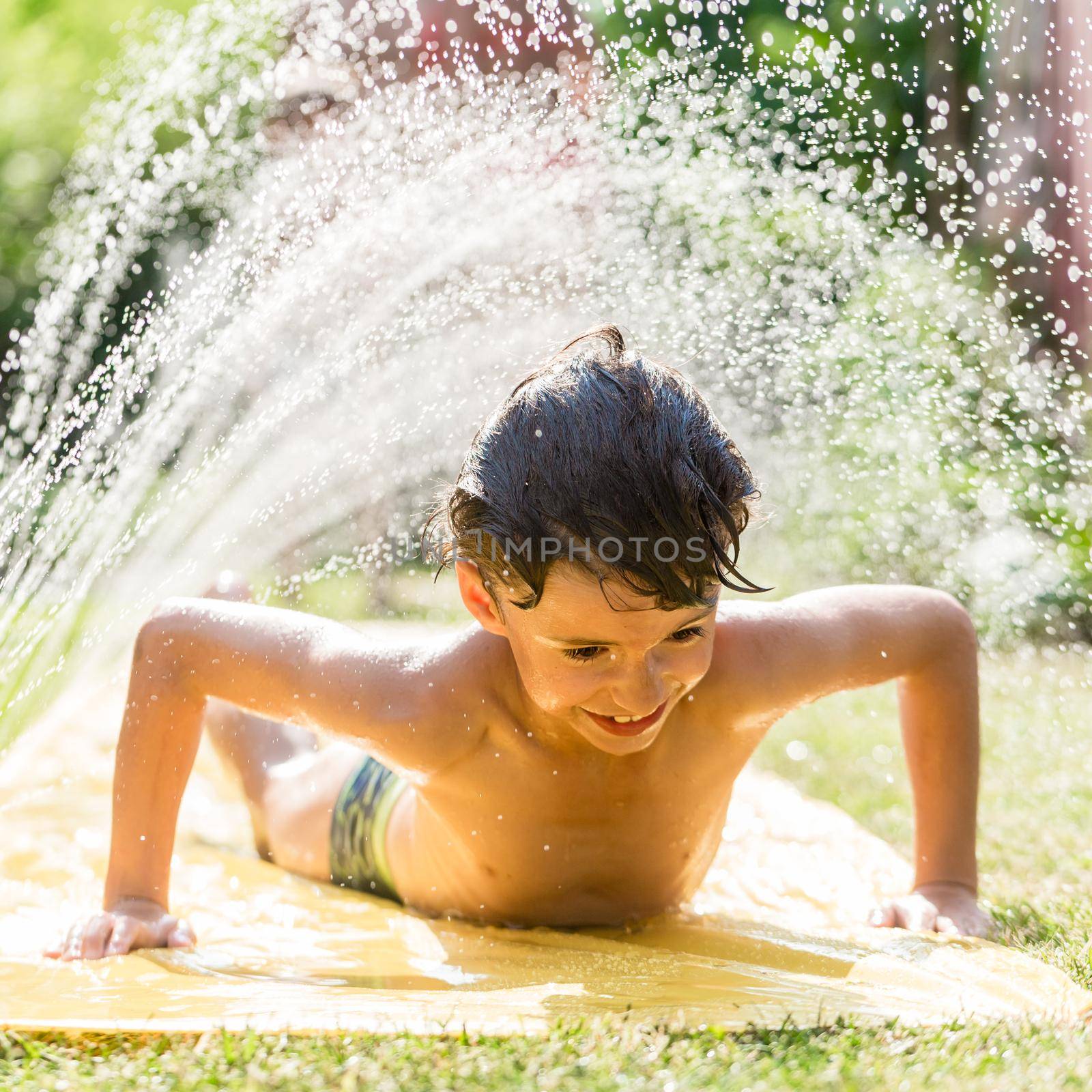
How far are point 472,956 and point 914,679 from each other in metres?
1.15

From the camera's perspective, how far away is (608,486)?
2.30 meters

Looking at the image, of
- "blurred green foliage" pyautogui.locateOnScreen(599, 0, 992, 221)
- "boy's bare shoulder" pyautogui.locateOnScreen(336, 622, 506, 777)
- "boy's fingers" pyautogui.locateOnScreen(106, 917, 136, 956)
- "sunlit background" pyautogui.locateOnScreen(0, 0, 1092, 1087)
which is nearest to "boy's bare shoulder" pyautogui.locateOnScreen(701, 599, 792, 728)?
"boy's bare shoulder" pyautogui.locateOnScreen(336, 622, 506, 777)

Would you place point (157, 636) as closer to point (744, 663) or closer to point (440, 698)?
point (440, 698)

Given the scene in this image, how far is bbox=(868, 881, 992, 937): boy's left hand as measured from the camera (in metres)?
2.83

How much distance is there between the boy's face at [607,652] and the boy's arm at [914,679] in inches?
14.2

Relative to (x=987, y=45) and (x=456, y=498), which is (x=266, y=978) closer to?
(x=456, y=498)

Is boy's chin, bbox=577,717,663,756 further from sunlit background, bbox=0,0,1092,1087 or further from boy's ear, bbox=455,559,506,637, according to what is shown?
sunlit background, bbox=0,0,1092,1087

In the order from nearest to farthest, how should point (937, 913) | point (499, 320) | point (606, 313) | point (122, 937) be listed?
point (122, 937) → point (937, 913) → point (606, 313) → point (499, 320)

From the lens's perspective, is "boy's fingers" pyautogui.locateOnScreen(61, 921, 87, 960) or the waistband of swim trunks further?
the waistband of swim trunks

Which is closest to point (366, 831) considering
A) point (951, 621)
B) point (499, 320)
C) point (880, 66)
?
point (951, 621)

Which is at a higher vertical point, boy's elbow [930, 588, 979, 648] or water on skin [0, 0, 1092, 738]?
water on skin [0, 0, 1092, 738]

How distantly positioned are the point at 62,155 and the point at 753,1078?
13085 mm

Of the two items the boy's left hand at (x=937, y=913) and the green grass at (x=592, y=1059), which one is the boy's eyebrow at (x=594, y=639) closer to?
the green grass at (x=592, y=1059)

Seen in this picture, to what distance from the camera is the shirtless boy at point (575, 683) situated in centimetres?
232
